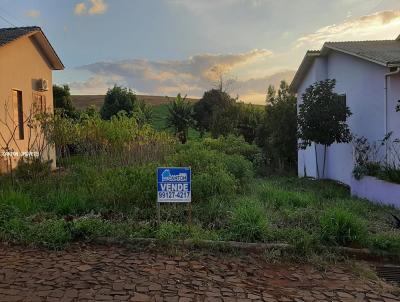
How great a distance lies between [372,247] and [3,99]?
1152 cm

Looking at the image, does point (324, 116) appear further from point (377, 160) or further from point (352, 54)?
point (377, 160)

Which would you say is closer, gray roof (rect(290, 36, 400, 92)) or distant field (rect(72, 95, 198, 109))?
gray roof (rect(290, 36, 400, 92))

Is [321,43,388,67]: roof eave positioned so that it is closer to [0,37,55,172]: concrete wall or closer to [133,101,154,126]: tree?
[133,101,154,126]: tree

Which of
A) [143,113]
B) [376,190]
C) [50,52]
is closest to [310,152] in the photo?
[376,190]

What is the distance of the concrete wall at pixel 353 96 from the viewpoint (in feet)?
37.5

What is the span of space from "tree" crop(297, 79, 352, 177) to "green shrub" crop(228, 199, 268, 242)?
24.7ft

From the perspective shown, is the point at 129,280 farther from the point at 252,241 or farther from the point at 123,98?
the point at 123,98

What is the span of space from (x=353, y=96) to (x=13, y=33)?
37.4 ft

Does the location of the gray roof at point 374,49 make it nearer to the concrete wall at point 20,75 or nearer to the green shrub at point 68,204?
the green shrub at point 68,204

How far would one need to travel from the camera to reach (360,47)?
13328 millimetres

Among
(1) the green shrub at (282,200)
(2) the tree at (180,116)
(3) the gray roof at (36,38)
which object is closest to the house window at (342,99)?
(1) the green shrub at (282,200)

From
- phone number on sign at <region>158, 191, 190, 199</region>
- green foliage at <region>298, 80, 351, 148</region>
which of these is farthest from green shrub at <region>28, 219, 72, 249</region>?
green foliage at <region>298, 80, 351, 148</region>

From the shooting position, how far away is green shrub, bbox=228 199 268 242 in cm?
564

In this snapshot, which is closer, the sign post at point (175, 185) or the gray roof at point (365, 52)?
the sign post at point (175, 185)
